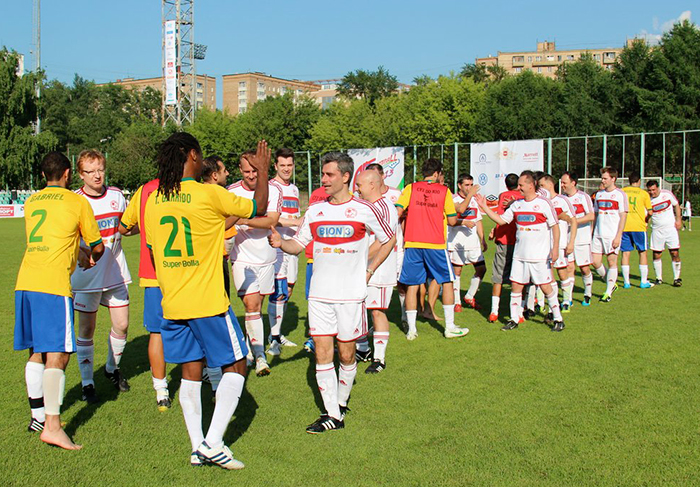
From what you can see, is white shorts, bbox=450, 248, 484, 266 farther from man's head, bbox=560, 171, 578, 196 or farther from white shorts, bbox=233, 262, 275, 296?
white shorts, bbox=233, 262, 275, 296

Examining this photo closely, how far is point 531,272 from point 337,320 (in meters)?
4.37

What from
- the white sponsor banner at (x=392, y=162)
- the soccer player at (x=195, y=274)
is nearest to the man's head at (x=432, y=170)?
the soccer player at (x=195, y=274)

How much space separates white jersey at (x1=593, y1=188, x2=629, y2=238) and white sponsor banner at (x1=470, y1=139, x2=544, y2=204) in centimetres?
2053

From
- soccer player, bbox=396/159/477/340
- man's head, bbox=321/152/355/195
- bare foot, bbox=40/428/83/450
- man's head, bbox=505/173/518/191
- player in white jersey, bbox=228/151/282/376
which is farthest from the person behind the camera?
man's head, bbox=505/173/518/191

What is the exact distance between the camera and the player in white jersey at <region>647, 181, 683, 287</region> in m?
12.7

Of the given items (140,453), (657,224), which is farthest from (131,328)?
(657,224)

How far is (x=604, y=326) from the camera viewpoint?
28.5 ft

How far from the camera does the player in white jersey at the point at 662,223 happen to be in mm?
12664

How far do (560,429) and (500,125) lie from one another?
48.3m

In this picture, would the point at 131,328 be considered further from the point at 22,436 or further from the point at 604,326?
the point at 604,326

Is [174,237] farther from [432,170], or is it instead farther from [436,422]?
[432,170]

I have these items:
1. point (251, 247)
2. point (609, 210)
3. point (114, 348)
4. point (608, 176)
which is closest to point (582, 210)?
point (608, 176)

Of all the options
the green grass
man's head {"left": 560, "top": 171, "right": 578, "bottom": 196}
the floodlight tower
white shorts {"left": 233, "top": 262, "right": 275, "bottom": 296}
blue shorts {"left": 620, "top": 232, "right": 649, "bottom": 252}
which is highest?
the floodlight tower

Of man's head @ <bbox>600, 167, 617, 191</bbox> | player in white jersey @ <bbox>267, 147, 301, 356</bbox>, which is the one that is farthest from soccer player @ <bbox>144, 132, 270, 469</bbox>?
man's head @ <bbox>600, 167, 617, 191</bbox>
